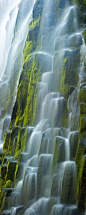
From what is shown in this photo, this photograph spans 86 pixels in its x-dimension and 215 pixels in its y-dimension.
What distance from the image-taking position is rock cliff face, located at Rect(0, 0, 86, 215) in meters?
10.4

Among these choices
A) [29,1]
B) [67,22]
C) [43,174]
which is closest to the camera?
[43,174]

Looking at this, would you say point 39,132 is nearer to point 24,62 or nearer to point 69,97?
point 69,97

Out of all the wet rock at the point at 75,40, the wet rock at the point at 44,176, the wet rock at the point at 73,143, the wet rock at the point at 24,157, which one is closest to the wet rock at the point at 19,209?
the wet rock at the point at 44,176

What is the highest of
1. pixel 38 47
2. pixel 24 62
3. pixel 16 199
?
pixel 38 47

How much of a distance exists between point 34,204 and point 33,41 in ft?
45.2

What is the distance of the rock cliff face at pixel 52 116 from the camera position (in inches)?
408

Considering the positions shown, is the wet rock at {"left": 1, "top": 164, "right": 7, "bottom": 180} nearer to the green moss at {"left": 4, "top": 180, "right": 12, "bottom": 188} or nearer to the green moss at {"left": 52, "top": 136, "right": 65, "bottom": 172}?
the green moss at {"left": 4, "top": 180, "right": 12, "bottom": 188}

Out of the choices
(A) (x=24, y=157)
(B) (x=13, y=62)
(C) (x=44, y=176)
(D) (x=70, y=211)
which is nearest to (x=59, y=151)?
(C) (x=44, y=176)

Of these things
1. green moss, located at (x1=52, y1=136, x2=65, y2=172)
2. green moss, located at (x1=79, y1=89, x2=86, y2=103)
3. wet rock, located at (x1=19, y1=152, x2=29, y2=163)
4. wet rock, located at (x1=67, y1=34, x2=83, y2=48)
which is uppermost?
wet rock, located at (x1=67, y1=34, x2=83, y2=48)

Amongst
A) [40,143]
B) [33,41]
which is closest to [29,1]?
[33,41]

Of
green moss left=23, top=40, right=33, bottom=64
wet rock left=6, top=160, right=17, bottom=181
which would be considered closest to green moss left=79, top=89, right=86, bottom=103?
wet rock left=6, top=160, right=17, bottom=181

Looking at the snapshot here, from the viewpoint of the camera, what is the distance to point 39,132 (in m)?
13.8

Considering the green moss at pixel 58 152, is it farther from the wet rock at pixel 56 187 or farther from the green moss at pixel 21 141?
the green moss at pixel 21 141

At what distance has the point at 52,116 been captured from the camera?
45.7 feet
